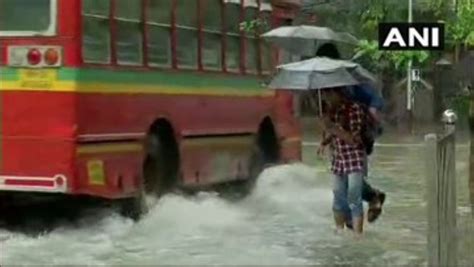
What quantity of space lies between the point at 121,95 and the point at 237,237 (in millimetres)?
1831

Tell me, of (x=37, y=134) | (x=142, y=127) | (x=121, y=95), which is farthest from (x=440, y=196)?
(x=142, y=127)

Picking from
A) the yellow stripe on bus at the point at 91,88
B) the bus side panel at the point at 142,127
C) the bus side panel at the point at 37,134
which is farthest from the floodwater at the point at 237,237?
the yellow stripe on bus at the point at 91,88

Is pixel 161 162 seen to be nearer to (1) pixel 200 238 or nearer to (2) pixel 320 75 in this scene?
(1) pixel 200 238

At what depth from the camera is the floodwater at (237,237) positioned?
11922 mm

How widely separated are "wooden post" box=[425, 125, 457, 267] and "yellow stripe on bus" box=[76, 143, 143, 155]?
4271 millimetres

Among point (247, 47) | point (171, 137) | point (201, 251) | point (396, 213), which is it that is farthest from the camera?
point (247, 47)

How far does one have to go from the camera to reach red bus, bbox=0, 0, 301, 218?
12672mm

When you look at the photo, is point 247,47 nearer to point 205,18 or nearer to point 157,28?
point 205,18

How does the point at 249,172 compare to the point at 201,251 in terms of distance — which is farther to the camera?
the point at 249,172

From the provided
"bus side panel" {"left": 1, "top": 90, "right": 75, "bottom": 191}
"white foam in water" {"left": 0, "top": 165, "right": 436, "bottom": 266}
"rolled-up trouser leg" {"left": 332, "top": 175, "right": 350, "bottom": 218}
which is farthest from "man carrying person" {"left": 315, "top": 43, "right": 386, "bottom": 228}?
"bus side panel" {"left": 1, "top": 90, "right": 75, "bottom": 191}

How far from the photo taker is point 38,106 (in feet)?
41.7

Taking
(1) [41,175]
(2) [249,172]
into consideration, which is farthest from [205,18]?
(1) [41,175]

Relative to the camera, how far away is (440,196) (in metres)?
8.97

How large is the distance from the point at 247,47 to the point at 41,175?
17.8 ft
